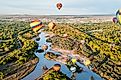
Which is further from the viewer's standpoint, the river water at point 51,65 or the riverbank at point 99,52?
the riverbank at point 99,52

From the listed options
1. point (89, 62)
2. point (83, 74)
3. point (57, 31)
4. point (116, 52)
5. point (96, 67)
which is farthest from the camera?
point (57, 31)

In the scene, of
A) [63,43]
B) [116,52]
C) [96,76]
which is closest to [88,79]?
[96,76]

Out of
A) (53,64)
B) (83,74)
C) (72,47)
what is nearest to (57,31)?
(72,47)

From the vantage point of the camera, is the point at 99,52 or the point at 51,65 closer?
the point at 51,65

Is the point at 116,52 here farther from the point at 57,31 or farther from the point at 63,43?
the point at 57,31

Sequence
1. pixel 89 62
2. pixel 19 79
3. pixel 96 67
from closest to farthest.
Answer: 1. pixel 19 79
2. pixel 96 67
3. pixel 89 62

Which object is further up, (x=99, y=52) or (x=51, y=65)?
(x=99, y=52)

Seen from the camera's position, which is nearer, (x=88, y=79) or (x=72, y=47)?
(x=88, y=79)

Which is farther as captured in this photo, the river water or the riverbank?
the riverbank

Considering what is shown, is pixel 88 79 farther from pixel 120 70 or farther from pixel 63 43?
pixel 63 43
